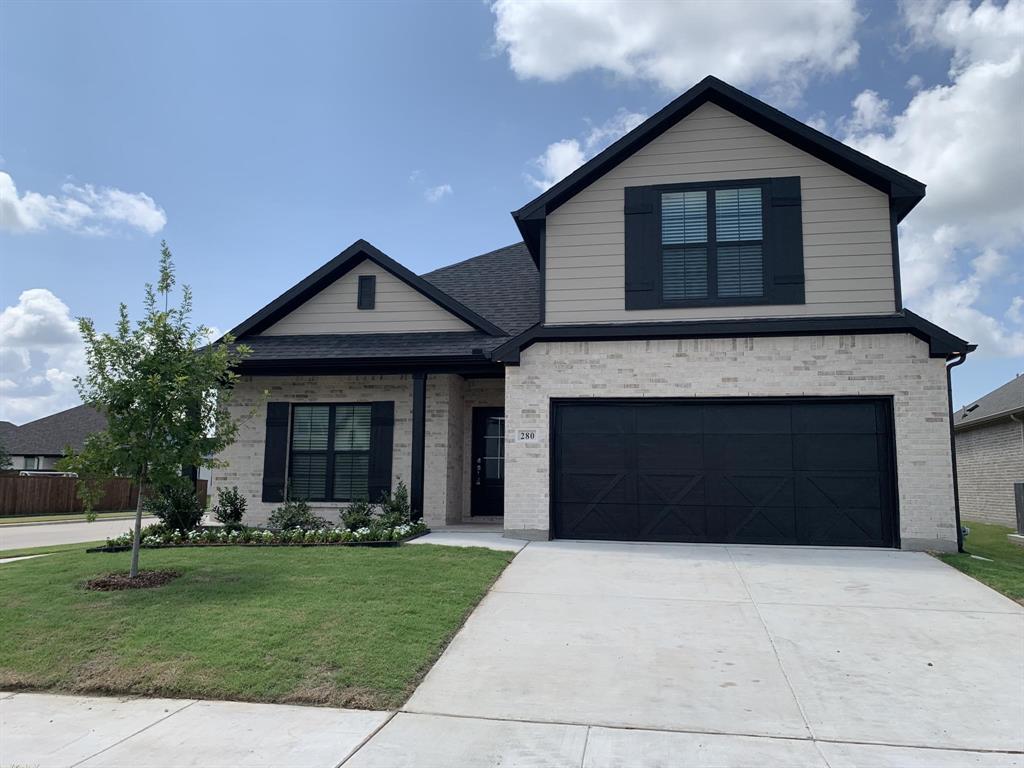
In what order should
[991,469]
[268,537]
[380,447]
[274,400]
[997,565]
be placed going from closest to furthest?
[997,565]
[268,537]
[380,447]
[274,400]
[991,469]

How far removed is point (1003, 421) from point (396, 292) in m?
16.7

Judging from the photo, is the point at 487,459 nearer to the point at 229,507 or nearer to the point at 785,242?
the point at 229,507

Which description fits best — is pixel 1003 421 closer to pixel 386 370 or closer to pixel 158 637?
pixel 386 370

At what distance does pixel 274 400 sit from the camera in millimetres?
14539

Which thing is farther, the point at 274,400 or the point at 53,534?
the point at 53,534

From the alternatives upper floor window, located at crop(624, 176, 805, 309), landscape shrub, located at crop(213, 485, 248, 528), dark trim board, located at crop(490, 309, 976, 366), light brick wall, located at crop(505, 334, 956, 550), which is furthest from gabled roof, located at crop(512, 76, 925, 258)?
landscape shrub, located at crop(213, 485, 248, 528)

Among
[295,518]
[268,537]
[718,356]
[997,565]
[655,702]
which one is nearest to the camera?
[655,702]

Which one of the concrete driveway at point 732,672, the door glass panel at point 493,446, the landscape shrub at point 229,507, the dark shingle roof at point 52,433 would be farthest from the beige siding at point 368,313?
the dark shingle roof at point 52,433

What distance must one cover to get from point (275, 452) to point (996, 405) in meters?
19.7

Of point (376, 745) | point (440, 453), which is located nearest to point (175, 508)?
point (440, 453)

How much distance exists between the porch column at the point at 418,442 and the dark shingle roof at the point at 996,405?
41.9 feet

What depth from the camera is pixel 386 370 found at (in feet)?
44.6

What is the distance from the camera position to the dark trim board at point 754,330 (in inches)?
432

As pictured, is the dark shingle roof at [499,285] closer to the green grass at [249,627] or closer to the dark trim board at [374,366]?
the dark trim board at [374,366]
